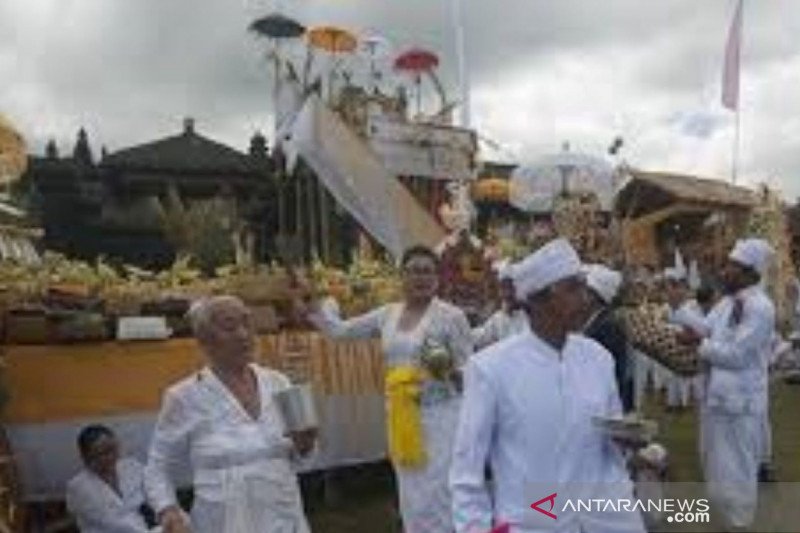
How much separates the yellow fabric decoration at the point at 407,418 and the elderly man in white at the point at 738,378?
6.35ft

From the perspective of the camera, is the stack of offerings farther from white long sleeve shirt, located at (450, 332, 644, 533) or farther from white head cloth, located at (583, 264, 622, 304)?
white long sleeve shirt, located at (450, 332, 644, 533)

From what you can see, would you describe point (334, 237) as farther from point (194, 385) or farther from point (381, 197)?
point (194, 385)

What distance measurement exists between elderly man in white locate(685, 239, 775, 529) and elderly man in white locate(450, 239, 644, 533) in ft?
14.0

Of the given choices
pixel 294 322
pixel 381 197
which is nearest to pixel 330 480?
pixel 294 322

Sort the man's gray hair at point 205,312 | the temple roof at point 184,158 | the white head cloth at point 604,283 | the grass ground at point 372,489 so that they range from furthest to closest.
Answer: the temple roof at point 184,158 < the grass ground at point 372,489 < the white head cloth at point 604,283 < the man's gray hair at point 205,312

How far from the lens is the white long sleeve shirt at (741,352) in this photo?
8641 mm

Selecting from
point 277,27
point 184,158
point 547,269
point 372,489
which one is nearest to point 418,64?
point 277,27

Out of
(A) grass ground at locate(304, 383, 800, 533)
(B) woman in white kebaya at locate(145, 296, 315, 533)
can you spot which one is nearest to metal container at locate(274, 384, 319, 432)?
(B) woman in white kebaya at locate(145, 296, 315, 533)

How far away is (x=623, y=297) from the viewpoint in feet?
32.2

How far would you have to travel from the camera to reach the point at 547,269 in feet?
14.3

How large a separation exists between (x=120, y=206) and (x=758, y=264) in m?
27.1

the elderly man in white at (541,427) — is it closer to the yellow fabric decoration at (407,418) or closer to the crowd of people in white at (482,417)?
the crowd of people in white at (482,417)

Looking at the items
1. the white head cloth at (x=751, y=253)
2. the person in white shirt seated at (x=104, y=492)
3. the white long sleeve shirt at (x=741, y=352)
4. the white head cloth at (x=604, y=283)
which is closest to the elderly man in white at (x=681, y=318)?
the white long sleeve shirt at (x=741, y=352)

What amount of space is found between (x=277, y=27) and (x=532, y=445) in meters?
13.1
